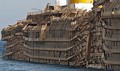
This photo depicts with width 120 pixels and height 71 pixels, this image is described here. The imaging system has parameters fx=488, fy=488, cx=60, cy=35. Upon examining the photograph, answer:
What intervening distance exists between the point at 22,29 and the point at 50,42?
10241mm

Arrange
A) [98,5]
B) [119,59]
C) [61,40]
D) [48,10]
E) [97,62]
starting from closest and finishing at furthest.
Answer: [119,59] → [97,62] → [98,5] → [61,40] → [48,10]

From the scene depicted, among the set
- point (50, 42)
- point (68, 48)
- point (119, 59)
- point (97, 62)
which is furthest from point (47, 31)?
point (119, 59)

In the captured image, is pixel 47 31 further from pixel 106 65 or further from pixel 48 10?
pixel 106 65

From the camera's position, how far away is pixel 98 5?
64500 mm

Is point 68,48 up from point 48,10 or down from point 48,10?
down

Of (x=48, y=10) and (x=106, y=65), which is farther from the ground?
(x=48, y=10)

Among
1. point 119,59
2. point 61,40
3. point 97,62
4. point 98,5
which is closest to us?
point 119,59

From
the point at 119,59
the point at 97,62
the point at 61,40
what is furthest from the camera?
the point at 61,40

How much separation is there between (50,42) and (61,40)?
3.26 meters

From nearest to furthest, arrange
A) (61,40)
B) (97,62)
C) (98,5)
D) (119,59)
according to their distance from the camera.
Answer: (119,59)
(97,62)
(98,5)
(61,40)

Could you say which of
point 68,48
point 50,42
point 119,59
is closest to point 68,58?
point 68,48

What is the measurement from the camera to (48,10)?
254ft

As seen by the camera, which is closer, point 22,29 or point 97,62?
point 97,62

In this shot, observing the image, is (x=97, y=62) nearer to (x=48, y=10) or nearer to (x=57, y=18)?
(x=57, y=18)
